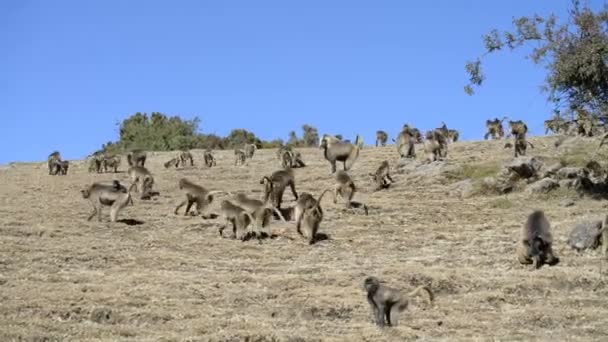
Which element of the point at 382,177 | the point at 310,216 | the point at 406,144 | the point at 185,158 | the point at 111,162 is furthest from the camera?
the point at 185,158

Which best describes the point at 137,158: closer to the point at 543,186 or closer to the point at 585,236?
the point at 543,186

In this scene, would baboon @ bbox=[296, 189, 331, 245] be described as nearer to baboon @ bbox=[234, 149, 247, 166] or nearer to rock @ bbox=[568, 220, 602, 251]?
rock @ bbox=[568, 220, 602, 251]

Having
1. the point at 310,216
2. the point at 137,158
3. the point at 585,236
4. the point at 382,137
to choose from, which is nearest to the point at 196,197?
the point at 310,216

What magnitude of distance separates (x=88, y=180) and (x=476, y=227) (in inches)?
622

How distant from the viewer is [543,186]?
25156 mm

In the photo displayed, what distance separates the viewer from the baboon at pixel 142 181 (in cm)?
2673

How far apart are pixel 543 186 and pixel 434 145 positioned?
265 inches

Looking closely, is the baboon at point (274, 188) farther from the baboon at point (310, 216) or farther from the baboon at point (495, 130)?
the baboon at point (495, 130)

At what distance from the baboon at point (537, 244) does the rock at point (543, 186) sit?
8088 mm

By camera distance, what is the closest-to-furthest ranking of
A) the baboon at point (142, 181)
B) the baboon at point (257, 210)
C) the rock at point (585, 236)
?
1. the rock at point (585, 236)
2. the baboon at point (257, 210)
3. the baboon at point (142, 181)

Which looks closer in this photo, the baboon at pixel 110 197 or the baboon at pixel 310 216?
the baboon at pixel 310 216

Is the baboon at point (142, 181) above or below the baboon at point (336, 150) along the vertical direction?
below

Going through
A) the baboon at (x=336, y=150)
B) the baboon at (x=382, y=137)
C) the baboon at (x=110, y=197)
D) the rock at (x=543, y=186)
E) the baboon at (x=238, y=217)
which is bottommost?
the baboon at (x=238, y=217)

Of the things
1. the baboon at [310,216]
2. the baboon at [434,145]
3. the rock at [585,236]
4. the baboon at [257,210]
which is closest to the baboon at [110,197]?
the baboon at [257,210]
